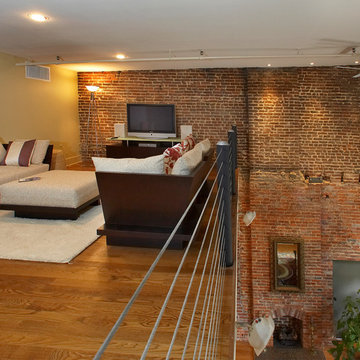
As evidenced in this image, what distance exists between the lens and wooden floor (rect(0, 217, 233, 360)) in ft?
5.87

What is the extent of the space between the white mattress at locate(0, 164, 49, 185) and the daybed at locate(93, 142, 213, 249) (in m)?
2.33

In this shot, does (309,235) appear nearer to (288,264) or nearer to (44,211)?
(288,264)

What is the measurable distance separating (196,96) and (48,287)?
21.4 feet

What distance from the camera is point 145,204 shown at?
300 cm

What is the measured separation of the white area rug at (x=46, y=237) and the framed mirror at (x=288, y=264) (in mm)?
4287

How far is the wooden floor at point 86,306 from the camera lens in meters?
1.79

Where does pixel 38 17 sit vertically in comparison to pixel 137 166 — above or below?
above

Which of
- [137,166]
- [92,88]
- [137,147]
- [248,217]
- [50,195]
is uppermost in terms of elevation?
[92,88]

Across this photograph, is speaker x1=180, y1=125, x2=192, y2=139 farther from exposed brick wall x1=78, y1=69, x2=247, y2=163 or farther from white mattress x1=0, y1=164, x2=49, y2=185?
white mattress x1=0, y1=164, x2=49, y2=185

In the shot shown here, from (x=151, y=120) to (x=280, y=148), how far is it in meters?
2.90

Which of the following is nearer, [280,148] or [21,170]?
[21,170]

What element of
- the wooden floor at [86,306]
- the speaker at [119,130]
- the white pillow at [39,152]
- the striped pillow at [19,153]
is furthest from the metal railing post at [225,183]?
the speaker at [119,130]

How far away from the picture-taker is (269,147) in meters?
7.87

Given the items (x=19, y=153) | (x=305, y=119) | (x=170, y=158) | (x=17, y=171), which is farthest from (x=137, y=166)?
(x=305, y=119)
